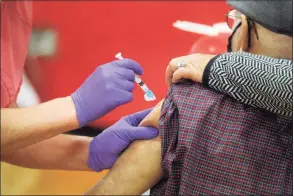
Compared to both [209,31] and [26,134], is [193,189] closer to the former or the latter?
[26,134]

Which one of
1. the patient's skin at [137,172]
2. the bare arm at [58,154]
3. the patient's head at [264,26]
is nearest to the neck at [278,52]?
the patient's head at [264,26]

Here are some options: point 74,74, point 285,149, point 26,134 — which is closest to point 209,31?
point 74,74

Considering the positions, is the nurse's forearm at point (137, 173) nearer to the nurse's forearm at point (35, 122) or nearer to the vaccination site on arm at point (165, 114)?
the vaccination site on arm at point (165, 114)

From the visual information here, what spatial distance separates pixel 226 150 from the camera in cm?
110

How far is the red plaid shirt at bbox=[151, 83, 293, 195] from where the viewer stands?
1.10 metres

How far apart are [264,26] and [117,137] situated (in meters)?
0.47

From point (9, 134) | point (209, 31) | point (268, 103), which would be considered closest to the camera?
point (9, 134)

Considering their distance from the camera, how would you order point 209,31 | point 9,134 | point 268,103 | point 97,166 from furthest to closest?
point 209,31 → point 97,166 → point 268,103 → point 9,134

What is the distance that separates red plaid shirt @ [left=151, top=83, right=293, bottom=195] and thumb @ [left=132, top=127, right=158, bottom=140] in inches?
2.8

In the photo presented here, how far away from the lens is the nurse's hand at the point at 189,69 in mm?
1144

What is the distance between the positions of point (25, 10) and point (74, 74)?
216 mm

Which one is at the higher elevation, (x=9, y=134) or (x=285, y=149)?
(x=9, y=134)

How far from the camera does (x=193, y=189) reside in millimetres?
1108

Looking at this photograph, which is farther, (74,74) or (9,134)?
(74,74)
